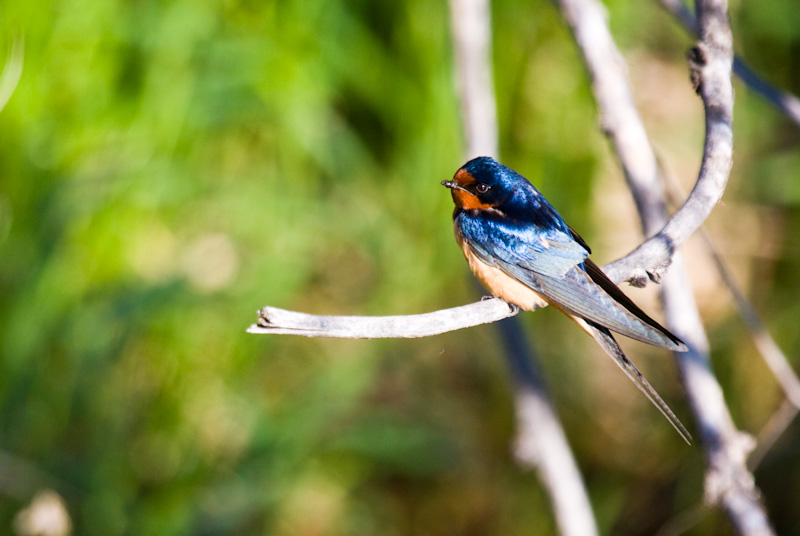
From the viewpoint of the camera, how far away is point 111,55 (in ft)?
7.48

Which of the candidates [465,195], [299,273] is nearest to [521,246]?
→ [465,195]

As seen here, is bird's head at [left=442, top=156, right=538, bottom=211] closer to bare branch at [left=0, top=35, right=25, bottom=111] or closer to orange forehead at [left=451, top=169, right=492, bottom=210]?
orange forehead at [left=451, top=169, right=492, bottom=210]

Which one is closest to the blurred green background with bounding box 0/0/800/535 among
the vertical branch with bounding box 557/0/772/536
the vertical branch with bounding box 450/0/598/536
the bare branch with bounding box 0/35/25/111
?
the bare branch with bounding box 0/35/25/111

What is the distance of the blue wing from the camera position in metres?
1.27

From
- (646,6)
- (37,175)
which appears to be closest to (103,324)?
(37,175)

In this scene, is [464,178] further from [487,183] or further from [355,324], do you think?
[355,324]

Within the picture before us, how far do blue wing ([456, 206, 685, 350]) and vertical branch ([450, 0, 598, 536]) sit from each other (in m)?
0.26

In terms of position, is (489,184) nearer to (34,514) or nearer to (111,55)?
(34,514)

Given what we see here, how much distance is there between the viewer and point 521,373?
1698mm

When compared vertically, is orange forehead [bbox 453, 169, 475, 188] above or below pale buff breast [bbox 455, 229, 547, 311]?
above

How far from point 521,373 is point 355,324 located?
859 mm

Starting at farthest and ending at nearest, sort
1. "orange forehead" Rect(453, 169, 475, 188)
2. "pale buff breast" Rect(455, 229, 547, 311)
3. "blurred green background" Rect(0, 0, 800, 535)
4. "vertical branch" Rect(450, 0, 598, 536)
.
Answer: "blurred green background" Rect(0, 0, 800, 535), "vertical branch" Rect(450, 0, 598, 536), "orange forehead" Rect(453, 169, 475, 188), "pale buff breast" Rect(455, 229, 547, 311)

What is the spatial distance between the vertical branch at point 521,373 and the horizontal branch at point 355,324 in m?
0.72

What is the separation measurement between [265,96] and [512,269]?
1283 mm
